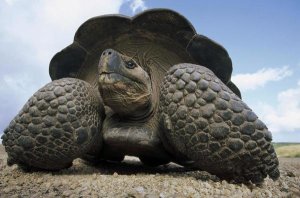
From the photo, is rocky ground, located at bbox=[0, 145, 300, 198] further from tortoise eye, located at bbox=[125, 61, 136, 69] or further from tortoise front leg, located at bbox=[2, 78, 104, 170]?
tortoise eye, located at bbox=[125, 61, 136, 69]

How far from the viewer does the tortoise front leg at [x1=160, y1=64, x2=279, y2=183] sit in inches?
114

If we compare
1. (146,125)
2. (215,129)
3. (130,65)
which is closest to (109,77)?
(130,65)

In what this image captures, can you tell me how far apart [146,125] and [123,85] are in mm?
577

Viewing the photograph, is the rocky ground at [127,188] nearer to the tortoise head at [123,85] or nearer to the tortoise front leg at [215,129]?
the tortoise front leg at [215,129]

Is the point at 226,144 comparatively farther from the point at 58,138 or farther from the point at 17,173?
the point at 17,173

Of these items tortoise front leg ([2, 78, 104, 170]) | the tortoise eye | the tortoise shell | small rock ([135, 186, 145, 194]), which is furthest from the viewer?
the tortoise shell

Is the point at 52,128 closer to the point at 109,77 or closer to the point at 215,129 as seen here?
the point at 109,77

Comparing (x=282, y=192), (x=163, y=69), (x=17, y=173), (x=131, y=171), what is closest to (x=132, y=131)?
(x=131, y=171)

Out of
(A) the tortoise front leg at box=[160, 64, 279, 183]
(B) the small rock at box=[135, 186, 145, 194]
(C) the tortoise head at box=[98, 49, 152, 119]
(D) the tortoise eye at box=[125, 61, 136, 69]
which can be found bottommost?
(B) the small rock at box=[135, 186, 145, 194]

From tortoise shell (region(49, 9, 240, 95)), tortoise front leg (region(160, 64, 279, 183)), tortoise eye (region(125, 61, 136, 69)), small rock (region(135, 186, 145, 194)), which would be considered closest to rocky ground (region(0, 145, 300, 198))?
small rock (region(135, 186, 145, 194))

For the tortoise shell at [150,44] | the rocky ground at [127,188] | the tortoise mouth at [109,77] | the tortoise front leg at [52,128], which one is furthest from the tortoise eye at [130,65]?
the rocky ground at [127,188]

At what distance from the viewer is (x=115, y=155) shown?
13.5 ft

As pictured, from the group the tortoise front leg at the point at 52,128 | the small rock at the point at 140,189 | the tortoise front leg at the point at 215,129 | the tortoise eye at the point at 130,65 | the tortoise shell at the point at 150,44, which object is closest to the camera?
the small rock at the point at 140,189

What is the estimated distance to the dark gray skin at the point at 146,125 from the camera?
Answer: 9.55ft
